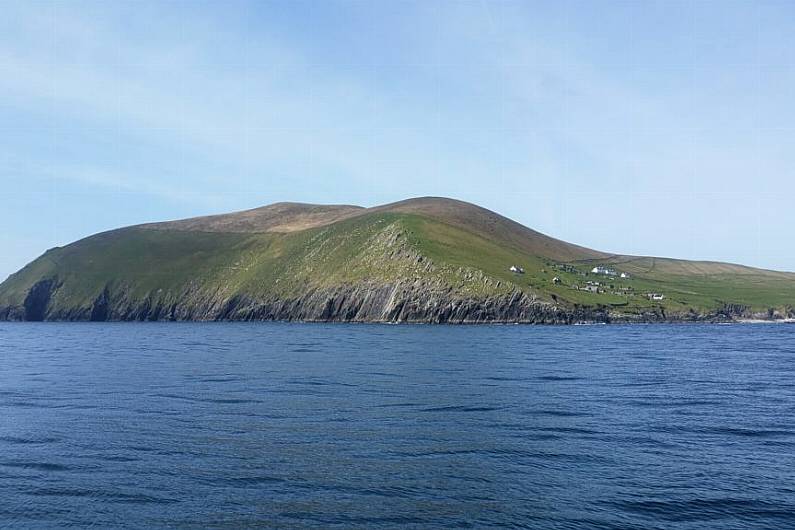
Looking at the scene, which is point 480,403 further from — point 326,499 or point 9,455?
point 9,455

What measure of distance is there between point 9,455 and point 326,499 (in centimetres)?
1988

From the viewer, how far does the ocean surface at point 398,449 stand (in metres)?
27.0

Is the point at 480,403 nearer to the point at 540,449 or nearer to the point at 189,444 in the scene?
the point at 540,449

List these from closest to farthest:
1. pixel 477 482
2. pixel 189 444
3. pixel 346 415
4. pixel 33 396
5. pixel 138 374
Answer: pixel 477 482
pixel 189 444
pixel 346 415
pixel 33 396
pixel 138 374

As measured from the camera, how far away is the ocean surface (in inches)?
1063

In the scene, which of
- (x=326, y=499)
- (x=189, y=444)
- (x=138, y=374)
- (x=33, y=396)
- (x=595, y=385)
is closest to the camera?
(x=326, y=499)

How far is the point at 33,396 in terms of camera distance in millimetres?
56000

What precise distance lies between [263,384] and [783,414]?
44996mm

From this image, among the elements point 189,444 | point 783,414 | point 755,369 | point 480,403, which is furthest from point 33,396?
point 755,369

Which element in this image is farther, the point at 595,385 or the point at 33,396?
the point at 595,385

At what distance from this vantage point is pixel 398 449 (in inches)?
1443

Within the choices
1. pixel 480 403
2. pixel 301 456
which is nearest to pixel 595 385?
pixel 480 403

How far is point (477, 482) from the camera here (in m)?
31.1

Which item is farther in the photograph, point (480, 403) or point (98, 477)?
point (480, 403)
